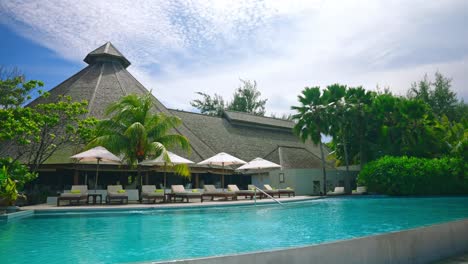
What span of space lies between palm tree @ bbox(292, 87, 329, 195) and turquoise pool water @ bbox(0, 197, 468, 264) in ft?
45.9

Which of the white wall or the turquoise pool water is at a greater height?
the white wall

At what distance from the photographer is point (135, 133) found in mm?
17312

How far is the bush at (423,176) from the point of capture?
23.1m

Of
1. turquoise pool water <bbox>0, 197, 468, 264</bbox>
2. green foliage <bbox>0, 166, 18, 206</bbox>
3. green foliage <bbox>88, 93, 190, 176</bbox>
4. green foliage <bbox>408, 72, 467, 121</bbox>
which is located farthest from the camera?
green foliage <bbox>408, 72, 467, 121</bbox>

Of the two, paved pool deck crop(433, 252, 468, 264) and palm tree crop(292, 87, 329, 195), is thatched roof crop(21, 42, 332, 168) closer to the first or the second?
palm tree crop(292, 87, 329, 195)

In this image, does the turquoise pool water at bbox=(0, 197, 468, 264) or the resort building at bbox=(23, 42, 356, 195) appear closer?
the turquoise pool water at bbox=(0, 197, 468, 264)

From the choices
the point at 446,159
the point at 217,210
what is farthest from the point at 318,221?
the point at 446,159

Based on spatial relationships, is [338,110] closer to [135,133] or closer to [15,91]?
[135,133]

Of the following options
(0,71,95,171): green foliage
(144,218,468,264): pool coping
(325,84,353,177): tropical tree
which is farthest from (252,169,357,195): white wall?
(144,218,468,264): pool coping

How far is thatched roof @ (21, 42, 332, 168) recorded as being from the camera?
78.0 ft

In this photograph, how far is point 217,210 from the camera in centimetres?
1524

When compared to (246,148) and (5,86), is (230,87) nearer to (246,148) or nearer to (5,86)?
(246,148)

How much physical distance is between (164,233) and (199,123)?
2120 centimetres

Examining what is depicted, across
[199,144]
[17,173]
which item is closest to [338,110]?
[199,144]
